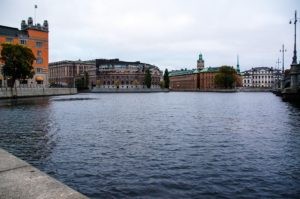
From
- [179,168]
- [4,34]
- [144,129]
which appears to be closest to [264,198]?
[179,168]

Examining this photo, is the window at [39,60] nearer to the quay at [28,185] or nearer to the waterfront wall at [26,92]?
the waterfront wall at [26,92]

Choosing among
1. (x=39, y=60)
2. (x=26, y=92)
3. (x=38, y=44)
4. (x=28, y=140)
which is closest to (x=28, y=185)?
(x=28, y=140)

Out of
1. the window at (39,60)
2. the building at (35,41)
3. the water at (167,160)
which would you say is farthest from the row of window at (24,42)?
the water at (167,160)

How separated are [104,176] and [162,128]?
15663 mm

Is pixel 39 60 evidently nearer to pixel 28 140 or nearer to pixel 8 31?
pixel 8 31

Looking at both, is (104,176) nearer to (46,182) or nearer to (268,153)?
(46,182)

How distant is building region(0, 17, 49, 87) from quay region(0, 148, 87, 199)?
4578 inches

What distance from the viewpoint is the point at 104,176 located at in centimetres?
1444

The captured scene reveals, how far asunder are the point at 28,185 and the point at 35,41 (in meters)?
127

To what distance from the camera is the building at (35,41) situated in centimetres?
11994

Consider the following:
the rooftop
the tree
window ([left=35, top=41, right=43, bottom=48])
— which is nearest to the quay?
the tree

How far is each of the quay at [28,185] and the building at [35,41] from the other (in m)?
116

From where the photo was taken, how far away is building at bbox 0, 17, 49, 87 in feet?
393

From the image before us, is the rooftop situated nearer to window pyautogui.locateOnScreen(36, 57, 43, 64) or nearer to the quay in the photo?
window pyautogui.locateOnScreen(36, 57, 43, 64)
